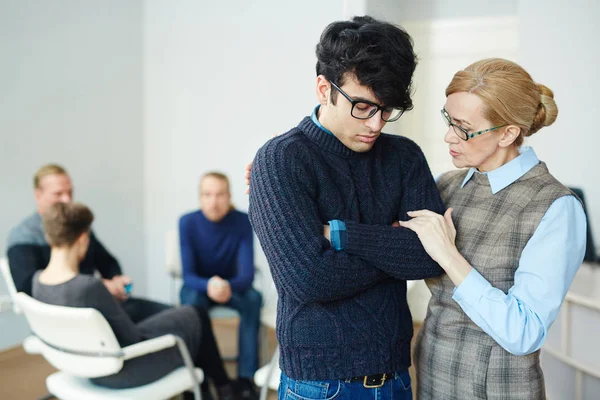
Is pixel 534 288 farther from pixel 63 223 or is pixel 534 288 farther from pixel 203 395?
pixel 203 395

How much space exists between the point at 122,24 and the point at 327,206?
448cm

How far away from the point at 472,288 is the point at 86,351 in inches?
72.0

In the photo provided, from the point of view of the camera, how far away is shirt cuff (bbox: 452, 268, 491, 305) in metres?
1.38

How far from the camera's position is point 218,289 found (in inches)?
151

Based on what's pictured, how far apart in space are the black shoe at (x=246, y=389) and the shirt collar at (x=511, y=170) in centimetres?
246

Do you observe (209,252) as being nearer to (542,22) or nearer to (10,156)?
(10,156)

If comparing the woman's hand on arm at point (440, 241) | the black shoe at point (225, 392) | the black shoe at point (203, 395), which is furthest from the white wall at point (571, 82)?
the woman's hand on arm at point (440, 241)

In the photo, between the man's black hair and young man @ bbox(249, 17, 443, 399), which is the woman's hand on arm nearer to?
young man @ bbox(249, 17, 443, 399)

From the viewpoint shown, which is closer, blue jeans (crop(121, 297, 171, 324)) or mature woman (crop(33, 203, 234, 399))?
mature woman (crop(33, 203, 234, 399))

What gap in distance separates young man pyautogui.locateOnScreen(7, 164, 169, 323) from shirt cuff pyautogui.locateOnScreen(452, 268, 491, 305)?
225cm

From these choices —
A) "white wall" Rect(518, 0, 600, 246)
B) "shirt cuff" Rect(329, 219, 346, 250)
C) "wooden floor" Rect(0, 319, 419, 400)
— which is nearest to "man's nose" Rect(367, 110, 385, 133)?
"shirt cuff" Rect(329, 219, 346, 250)

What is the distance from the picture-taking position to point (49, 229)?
9.49ft

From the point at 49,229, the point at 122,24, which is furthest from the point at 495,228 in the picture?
the point at 122,24

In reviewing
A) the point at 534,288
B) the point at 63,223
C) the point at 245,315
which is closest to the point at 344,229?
the point at 534,288
